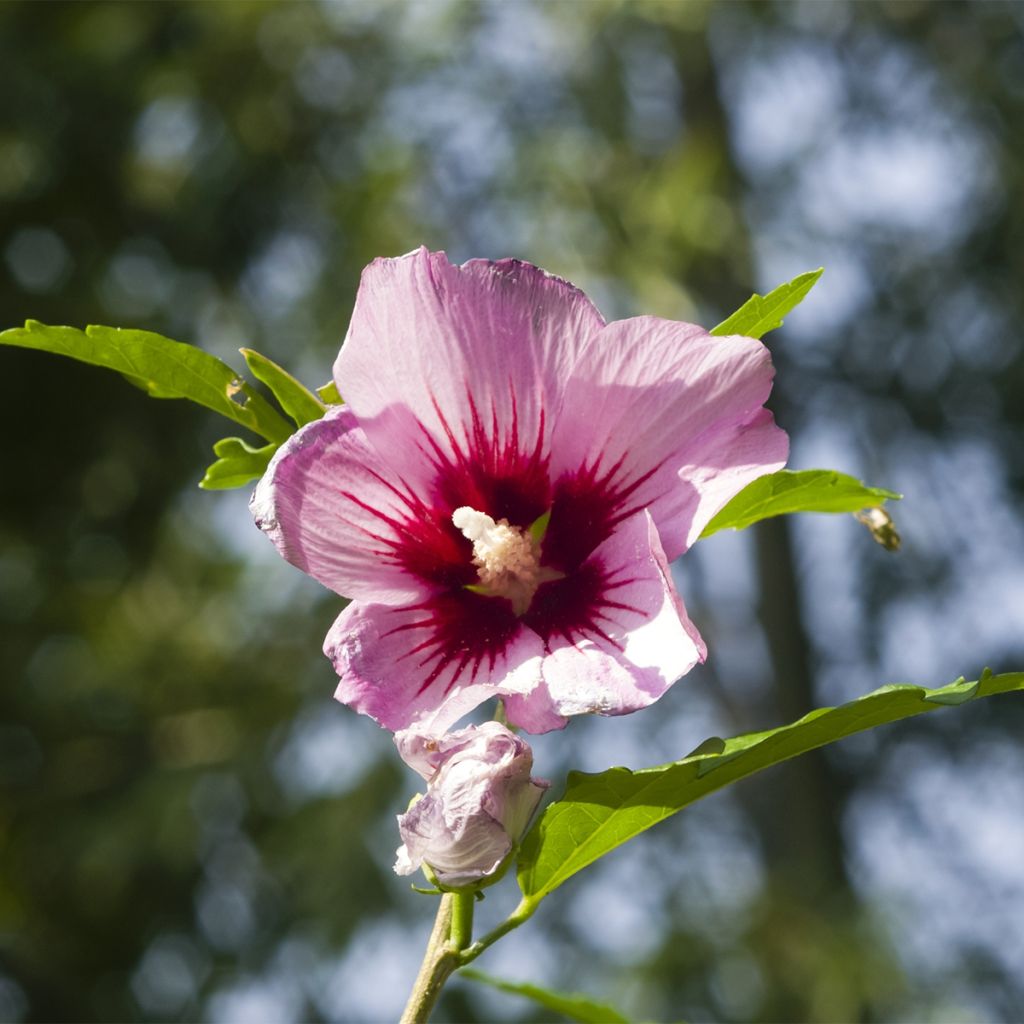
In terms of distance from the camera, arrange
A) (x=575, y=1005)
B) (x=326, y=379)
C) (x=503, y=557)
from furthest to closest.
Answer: (x=326, y=379) < (x=575, y=1005) < (x=503, y=557)

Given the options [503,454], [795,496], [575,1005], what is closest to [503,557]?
[503,454]

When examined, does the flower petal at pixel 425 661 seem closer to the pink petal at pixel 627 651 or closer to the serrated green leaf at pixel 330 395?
the pink petal at pixel 627 651

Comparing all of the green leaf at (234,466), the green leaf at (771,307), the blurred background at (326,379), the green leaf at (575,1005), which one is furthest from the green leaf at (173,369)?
the blurred background at (326,379)

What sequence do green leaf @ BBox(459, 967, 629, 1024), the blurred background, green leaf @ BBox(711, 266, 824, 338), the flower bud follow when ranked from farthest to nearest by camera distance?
1. the blurred background
2. green leaf @ BBox(459, 967, 629, 1024)
3. green leaf @ BBox(711, 266, 824, 338)
4. the flower bud

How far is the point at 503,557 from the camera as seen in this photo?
2.13 ft

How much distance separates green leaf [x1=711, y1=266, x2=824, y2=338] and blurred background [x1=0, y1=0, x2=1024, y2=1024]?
151 inches

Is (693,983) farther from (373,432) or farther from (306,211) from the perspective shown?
(373,432)

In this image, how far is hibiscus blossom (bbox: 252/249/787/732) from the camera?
1.91 feet

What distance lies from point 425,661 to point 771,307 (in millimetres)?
234

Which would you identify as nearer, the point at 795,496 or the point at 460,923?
the point at 460,923

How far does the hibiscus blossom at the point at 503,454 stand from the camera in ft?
1.91

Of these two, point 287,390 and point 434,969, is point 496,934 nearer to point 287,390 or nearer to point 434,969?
point 434,969

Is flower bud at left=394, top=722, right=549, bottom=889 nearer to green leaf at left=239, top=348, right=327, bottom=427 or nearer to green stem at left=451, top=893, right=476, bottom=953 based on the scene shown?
green stem at left=451, top=893, right=476, bottom=953

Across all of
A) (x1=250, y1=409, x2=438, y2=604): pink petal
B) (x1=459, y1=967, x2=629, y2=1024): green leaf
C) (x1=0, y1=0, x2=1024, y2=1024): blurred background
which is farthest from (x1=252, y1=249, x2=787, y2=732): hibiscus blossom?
(x1=0, y1=0, x2=1024, y2=1024): blurred background
